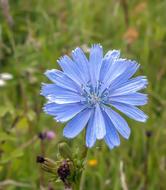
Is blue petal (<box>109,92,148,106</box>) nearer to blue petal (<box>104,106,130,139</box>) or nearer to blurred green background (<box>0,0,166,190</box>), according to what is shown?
blue petal (<box>104,106,130,139</box>)

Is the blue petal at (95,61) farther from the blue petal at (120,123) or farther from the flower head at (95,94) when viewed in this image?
the blue petal at (120,123)

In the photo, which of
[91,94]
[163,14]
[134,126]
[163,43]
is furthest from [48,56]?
[91,94]

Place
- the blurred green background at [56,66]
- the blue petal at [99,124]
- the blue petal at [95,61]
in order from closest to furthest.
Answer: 1. the blue petal at [99,124]
2. the blue petal at [95,61]
3. the blurred green background at [56,66]

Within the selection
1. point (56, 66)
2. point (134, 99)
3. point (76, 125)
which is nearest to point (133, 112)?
point (134, 99)

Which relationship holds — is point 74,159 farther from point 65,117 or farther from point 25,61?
point 25,61

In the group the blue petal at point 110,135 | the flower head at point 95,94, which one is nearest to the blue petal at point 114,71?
the flower head at point 95,94

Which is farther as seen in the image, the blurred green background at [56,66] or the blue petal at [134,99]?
the blurred green background at [56,66]

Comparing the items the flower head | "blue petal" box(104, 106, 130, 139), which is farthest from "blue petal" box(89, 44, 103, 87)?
"blue petal" box(104, 106, 130, 139)
